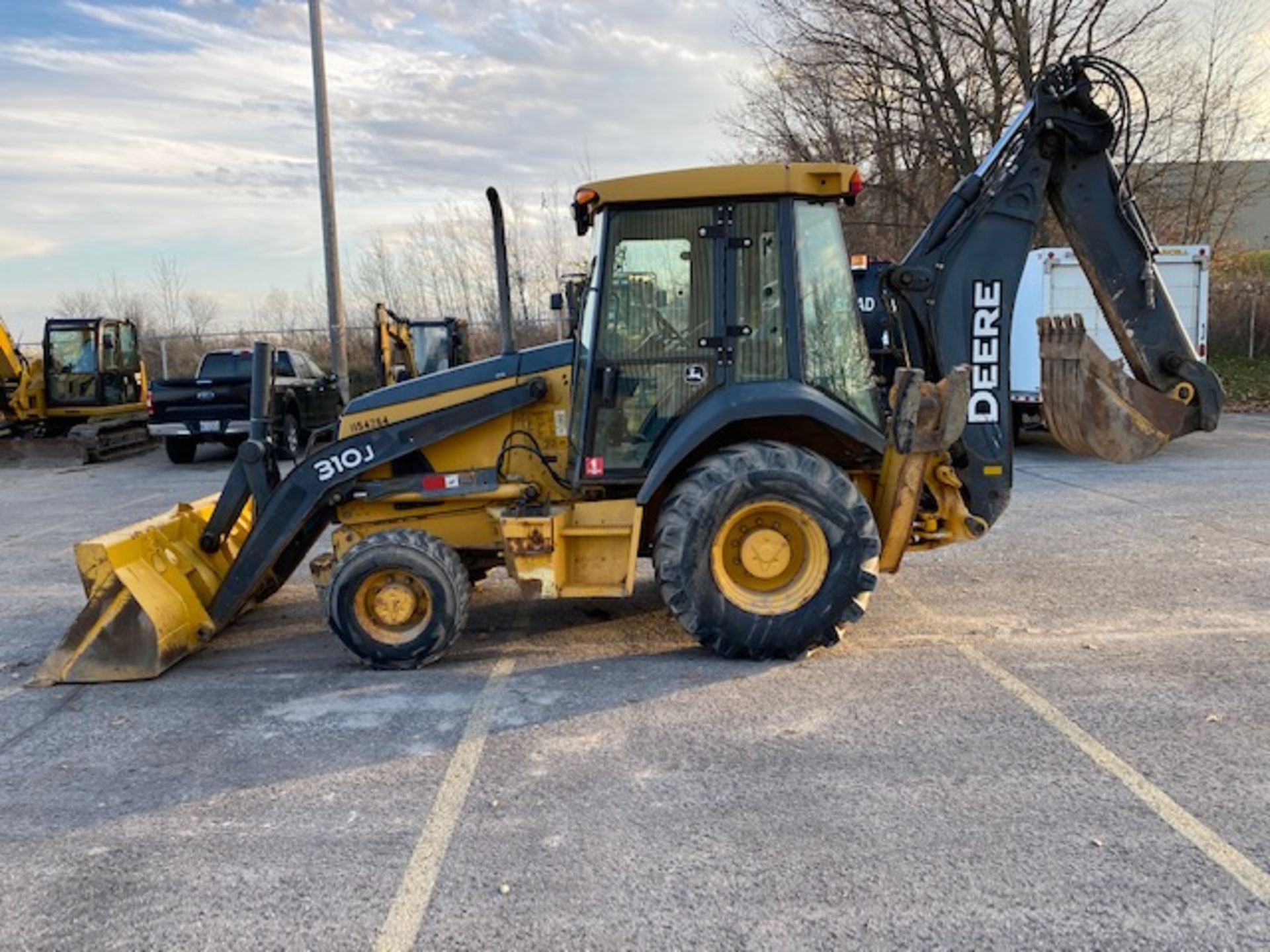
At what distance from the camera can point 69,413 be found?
62.2ft

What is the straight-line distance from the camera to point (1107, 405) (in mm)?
5637

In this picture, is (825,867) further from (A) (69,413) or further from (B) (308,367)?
(A) (69,413)

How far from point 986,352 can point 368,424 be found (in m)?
3.65

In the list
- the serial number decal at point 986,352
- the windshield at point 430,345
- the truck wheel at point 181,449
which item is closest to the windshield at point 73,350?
the truck wheel at point 181,449

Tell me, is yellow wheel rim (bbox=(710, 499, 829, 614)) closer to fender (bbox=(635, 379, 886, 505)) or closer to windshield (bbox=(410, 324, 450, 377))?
fender (bbox=(635, 379, 886, 505))

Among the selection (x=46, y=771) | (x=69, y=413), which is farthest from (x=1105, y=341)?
(x=69, y=413)

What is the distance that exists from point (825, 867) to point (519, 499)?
2.97 m

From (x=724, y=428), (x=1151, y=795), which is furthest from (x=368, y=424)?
(x=1151, y=795)

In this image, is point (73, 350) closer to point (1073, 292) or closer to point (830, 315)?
point (1073, 292)

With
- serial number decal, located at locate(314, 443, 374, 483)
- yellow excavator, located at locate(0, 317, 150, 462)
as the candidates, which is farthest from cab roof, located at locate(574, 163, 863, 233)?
yellow excavator, located at locate(0, 317, 150, 462)

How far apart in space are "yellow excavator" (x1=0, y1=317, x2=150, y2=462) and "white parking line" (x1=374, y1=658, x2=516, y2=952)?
1622 centimetres

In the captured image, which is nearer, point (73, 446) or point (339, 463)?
point (339, 463)

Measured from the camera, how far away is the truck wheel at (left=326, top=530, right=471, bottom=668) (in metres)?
5.34

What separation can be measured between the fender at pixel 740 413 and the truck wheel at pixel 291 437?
34.8 ft
